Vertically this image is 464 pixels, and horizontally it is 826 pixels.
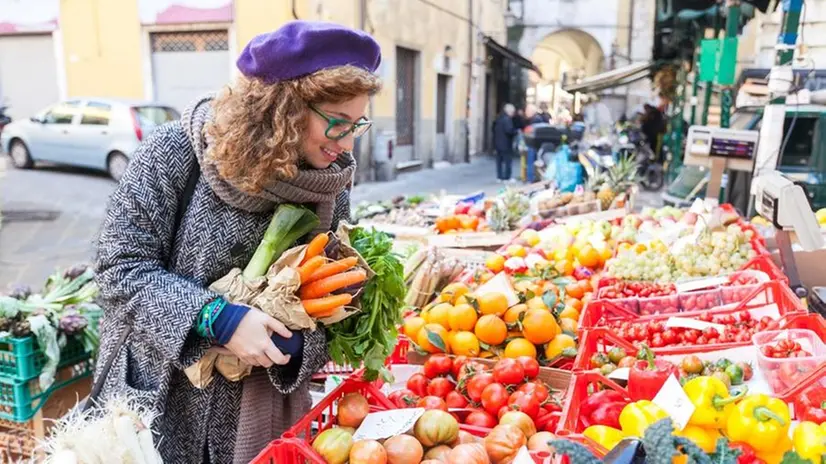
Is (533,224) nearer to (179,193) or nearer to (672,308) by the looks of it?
(672,308)

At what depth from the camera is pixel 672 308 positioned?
297 centimetres

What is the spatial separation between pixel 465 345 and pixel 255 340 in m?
1.31

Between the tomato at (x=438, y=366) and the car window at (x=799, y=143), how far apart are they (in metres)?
5.95

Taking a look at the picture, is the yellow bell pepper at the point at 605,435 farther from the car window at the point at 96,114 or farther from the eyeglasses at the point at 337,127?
the car window at the point at 96,114

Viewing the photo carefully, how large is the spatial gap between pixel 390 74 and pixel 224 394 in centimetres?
1309

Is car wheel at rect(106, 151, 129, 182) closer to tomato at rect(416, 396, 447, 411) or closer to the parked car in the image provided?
the parked car

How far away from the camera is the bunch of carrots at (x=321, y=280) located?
165 cm

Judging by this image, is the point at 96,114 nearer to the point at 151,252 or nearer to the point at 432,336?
the point at 432,336

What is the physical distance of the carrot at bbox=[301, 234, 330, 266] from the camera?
1.68 m

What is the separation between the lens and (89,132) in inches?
456

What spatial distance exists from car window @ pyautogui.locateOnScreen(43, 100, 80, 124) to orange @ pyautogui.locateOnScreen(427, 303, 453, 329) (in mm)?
11214

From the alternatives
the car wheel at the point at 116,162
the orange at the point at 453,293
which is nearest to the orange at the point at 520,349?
the orange at the point at 453,293

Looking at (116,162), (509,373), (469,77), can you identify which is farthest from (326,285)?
(469,77)

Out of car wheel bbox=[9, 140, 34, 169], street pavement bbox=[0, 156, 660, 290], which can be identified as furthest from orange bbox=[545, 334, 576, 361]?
car wheel bbox=[9, 140, 34, 169]
